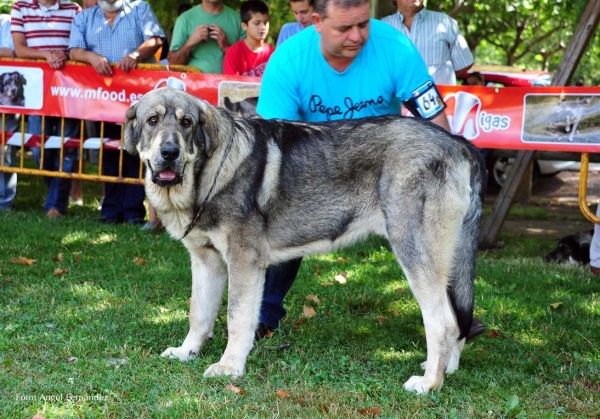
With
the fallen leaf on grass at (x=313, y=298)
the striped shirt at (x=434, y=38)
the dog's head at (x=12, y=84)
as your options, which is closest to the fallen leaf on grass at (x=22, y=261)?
the fallen leaf on grass at (x=313, y=298)

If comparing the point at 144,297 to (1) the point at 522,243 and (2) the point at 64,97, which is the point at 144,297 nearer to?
(2) the point at 64,97

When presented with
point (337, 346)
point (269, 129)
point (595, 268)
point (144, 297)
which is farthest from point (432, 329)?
point (595, 268)

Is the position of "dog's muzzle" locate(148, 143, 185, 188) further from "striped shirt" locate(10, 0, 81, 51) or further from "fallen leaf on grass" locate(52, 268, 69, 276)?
"striped shirt" locate(10, 0, 81, 51)

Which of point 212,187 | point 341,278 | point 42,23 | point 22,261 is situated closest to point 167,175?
point 212,187

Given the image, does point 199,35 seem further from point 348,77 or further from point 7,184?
point 348,77

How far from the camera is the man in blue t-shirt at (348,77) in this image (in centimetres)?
498

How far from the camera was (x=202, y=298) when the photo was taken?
4.90 meters

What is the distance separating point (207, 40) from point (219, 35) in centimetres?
23

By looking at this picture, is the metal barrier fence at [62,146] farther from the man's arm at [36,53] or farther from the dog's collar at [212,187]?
the dog's collar at [212,187]

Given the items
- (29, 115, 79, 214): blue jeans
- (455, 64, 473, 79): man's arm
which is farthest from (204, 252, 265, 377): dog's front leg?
(29, 115, 79, 214): blue jeans

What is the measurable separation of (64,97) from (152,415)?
5.92m

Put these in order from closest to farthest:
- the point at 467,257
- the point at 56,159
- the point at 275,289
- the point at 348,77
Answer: the point at 467,257 → the point at 348,77 → the point at 275,289 → the point at 56,159

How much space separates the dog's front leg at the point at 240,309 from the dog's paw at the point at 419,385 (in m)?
0.98

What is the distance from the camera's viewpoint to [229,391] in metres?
4.19
